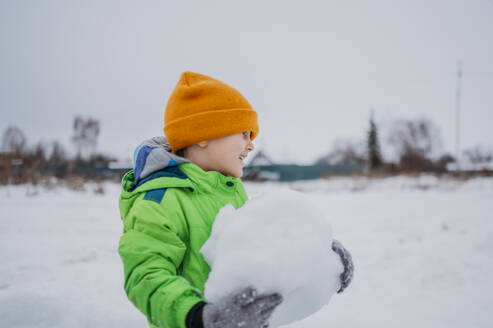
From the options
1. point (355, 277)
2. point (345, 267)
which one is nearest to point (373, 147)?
point (355, 277)

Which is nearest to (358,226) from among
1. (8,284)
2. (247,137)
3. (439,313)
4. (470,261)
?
(470,261)

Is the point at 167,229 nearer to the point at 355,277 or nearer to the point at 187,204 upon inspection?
the point at 187,204

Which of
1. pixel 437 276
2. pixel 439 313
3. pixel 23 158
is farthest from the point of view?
pixel 23 158

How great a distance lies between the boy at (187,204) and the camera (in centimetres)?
79

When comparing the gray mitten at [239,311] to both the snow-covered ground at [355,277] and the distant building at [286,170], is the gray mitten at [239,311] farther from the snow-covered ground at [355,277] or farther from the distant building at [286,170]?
the distant building at [286,170]

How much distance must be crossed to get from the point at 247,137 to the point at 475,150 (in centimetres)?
5714

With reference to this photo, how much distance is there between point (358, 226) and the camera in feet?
16.2

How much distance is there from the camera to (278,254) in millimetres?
824

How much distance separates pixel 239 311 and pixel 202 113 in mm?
717

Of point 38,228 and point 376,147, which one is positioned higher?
point 38,228

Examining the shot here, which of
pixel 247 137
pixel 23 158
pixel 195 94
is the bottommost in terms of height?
pixel 23 158

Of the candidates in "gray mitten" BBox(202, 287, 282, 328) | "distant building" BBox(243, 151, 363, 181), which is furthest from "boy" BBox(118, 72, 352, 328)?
"distant building" BBox(243, 151, 363, 181)

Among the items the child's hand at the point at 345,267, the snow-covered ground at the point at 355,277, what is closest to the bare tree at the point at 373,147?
the snow-covered ground at the point at 355,277

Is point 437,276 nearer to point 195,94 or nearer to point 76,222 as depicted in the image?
point 195,94
